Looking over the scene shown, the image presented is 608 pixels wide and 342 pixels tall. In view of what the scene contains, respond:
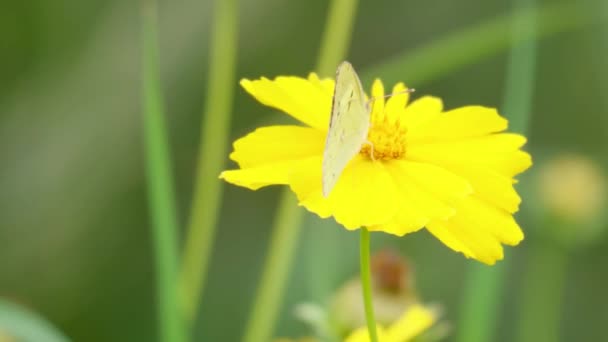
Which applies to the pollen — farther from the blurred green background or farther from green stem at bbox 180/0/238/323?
the blurred green background

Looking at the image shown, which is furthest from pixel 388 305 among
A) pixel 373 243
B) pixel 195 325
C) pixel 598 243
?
pixel 598 243

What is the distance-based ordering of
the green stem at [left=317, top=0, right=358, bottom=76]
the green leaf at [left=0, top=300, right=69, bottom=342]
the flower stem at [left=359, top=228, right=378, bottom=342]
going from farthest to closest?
1. the green stem at [left=317, top=0, right=358, bottom=76]
2. the green leaf at [left=0, top=300, right=69, bottom=342]
3. the flower stem at [left=359, top=228, right=378, bottom=342]

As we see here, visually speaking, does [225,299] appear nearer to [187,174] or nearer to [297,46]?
[187,174]

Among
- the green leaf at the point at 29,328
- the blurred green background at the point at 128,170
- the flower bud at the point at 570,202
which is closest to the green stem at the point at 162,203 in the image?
the green leaf at the point at 29,328

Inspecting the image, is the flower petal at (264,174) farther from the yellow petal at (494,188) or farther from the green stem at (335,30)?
the green stem at (335,30)

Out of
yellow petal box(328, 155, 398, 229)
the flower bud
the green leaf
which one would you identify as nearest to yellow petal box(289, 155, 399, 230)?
yellow petal box(328, 155, 398, 229)

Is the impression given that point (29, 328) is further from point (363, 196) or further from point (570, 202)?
point (570, 202)

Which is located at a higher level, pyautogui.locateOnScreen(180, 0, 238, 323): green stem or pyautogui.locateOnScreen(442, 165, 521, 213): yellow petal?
pyautogui.locateOnScreen(180, 0, 238, 323): green stem

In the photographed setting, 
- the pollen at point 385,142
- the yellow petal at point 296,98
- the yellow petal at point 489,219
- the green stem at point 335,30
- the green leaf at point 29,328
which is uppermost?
the green stem at point 335,30
